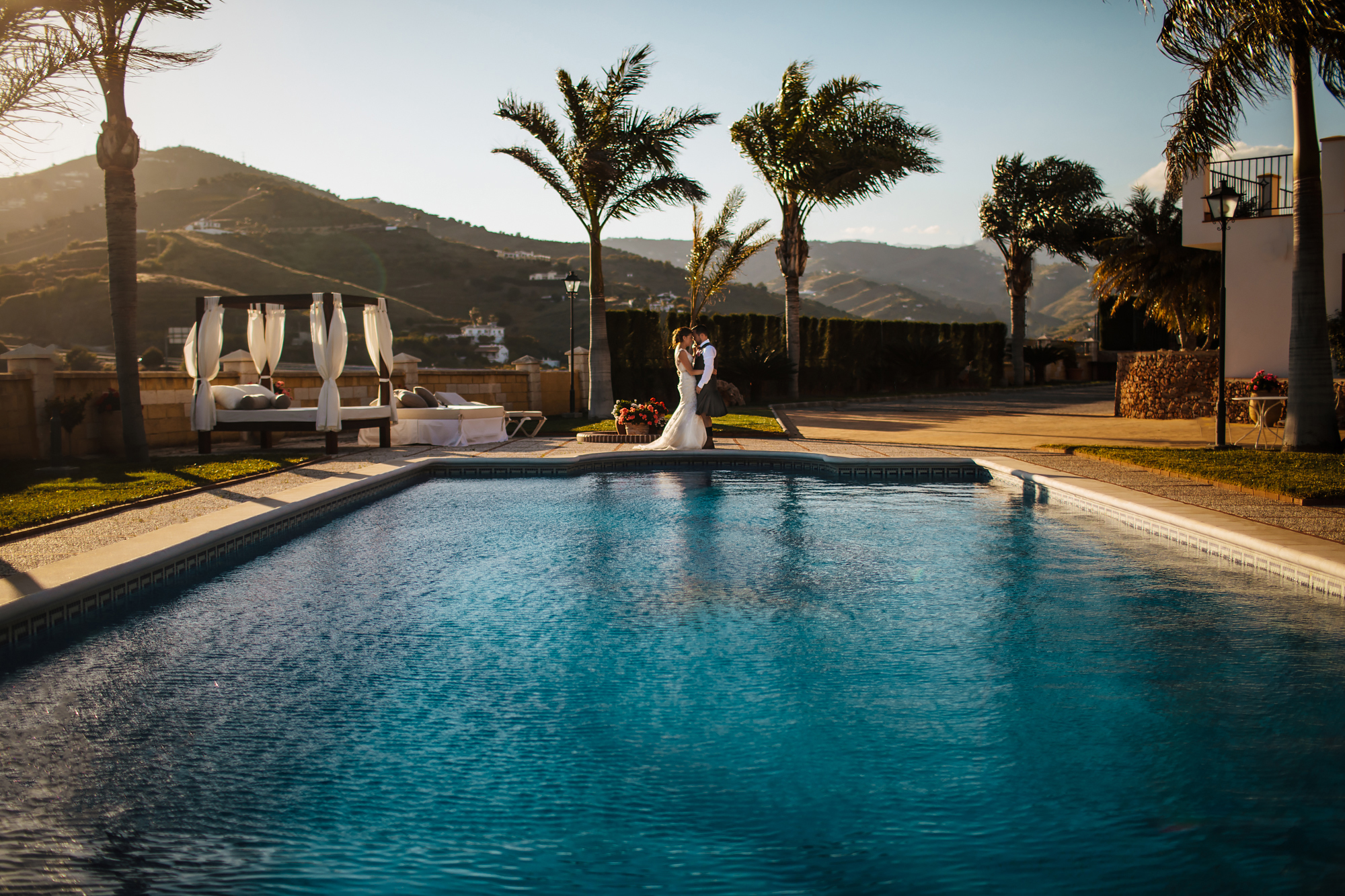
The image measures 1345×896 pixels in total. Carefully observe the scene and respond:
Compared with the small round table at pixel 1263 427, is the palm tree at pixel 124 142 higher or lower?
higher

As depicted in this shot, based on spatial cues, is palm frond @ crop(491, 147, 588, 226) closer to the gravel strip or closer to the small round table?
the gravel strip

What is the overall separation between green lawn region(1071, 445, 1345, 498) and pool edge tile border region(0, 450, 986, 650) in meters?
1.94

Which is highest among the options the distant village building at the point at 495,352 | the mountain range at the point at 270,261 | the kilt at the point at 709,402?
the mountain range at the point at 270,261

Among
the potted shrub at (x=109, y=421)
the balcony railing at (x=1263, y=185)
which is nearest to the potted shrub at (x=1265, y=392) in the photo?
the balcony railing at (x=1263, y=185)

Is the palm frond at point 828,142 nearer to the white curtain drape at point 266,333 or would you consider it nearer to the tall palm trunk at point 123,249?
the white curtain drape at point 266,333

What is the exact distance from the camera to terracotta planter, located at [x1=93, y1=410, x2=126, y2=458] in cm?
1265

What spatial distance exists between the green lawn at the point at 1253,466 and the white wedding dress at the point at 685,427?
16.4ft

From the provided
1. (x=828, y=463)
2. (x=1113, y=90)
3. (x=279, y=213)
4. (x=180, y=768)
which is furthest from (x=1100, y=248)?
(x=279, y=213)

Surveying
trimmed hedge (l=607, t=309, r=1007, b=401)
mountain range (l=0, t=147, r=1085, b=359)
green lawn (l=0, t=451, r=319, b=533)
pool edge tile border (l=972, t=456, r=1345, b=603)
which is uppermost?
mountain range (l=0, t=147, r=1085, b=359)

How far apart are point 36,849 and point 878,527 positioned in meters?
6.39

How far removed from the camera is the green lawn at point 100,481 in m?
7.55

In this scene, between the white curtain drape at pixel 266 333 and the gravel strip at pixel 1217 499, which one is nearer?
the gravel strip at pixel 1217 499

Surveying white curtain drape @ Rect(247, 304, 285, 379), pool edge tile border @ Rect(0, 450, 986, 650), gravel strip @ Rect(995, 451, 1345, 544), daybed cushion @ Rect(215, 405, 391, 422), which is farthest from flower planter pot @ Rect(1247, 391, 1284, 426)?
white curtain drape @ Rect(247, 304, 285, 379)

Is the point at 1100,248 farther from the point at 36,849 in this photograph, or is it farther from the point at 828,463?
the point at 36,849
